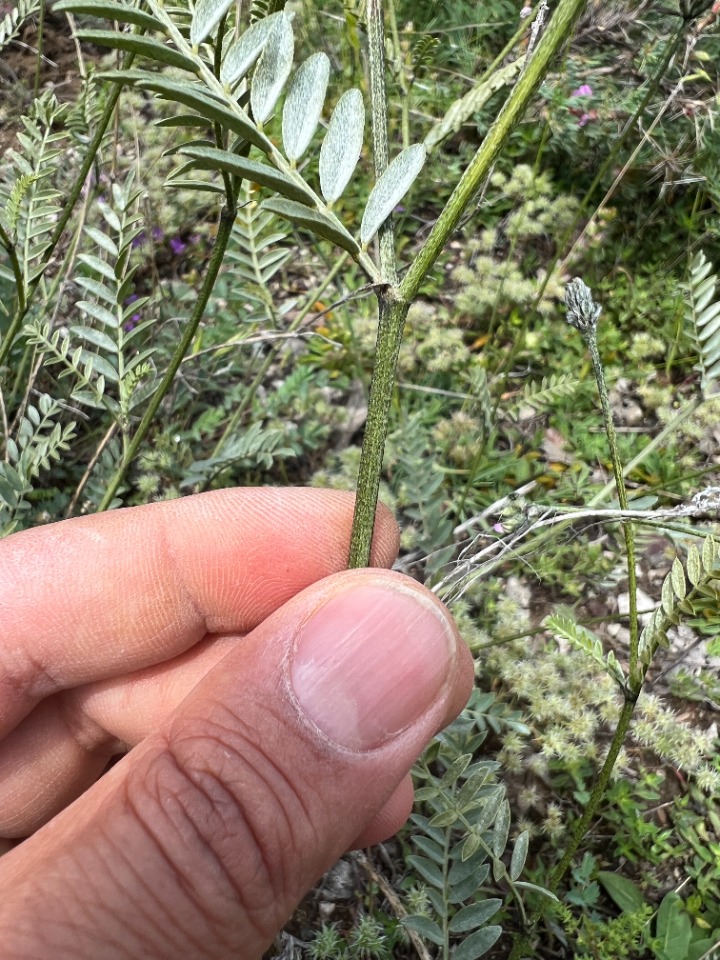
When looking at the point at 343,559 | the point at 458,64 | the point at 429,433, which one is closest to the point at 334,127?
the point at 343,559

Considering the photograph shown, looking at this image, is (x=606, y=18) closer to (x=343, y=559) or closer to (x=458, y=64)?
(x=458, y=64)

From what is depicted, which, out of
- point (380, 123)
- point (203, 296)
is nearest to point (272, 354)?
point (203, 296)

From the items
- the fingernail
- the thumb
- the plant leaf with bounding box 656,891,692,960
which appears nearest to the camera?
the thumb

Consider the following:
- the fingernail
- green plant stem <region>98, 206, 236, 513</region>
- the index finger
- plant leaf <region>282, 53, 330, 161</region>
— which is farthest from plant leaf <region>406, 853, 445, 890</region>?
plant leaf <region>282, 53, 330, 161</region>

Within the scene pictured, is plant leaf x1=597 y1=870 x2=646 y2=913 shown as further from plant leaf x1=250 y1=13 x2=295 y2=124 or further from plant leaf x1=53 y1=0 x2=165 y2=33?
plant leaf x1=53 y1=0 x2=165 y2=33

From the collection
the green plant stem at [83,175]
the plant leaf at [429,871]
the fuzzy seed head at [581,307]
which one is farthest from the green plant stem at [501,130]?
the plant leaf at [429,871]

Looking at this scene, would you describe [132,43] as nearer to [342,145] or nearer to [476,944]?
[342,145]

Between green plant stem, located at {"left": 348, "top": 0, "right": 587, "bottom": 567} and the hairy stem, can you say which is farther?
the hairy stem

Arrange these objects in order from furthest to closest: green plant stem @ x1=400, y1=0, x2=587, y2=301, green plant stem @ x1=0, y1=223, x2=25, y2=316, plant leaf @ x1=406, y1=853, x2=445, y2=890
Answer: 1. plant leaf @ x1=406, y1=853, x2=445, y2=890
2. green plant stem @ x1=0, y1=223, x2=25, y2=316
3. green plant stem @ x1=400, y1=0, x2=587, y2=301

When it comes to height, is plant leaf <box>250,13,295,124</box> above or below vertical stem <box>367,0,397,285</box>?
above
